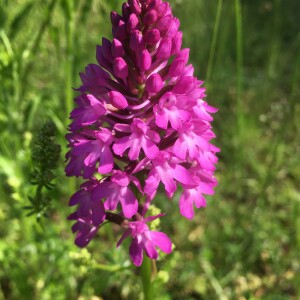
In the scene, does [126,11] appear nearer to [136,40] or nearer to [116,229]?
[136,40]

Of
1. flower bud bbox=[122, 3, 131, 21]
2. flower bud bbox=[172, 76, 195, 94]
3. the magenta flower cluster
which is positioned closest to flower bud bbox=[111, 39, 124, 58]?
the magenta flower cluster

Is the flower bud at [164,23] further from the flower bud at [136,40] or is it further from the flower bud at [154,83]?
the flower bud at [154,83]

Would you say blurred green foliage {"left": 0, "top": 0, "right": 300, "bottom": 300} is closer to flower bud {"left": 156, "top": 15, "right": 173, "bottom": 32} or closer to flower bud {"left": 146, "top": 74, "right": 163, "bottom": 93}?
flower bud {"left": 156, "top": 15, "right": 173, "bottom": 32}

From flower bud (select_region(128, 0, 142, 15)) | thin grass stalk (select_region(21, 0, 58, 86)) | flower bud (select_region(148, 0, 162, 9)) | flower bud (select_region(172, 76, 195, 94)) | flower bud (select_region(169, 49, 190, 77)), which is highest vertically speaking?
flower bud (select_region(148, 0, 162, 9))

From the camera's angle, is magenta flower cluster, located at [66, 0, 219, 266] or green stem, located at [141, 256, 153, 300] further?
green stem, located at [141, 256, 153, 300]

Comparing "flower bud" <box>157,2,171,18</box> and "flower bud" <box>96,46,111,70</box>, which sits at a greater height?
"flower bud" <box>157,2,171,18</box>

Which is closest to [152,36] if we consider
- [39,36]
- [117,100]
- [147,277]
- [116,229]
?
[117,100]

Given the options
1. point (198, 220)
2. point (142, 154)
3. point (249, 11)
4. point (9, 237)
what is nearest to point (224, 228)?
point (198, 220)
